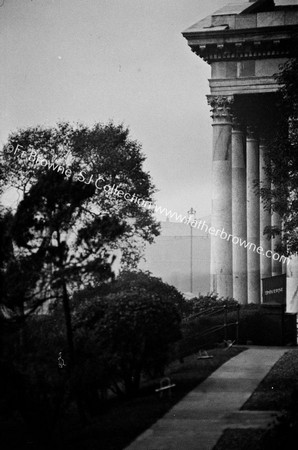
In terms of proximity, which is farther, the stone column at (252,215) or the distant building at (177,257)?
the stone column at (252,215)

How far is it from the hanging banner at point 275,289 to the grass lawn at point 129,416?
9502 millimetres

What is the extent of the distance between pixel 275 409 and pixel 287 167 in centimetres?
1343

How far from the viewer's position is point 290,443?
13641 millimetres

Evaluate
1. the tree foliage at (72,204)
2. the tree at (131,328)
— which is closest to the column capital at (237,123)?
the tree foliage at (72,204)

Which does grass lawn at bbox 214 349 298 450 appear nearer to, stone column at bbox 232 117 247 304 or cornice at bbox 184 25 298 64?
cornice at bbox 184 25 298 64

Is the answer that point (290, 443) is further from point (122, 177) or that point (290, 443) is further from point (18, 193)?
point (122, 177)

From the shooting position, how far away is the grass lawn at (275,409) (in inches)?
540

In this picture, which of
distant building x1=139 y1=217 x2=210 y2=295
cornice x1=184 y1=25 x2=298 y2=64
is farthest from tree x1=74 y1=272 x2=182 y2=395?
cornice x1=184 y1=25 x2=298 y2=64

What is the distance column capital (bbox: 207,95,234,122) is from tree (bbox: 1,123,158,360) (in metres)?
9.61

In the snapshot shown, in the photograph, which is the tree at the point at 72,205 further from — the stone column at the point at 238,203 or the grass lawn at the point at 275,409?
the stone column at the point at 238,203

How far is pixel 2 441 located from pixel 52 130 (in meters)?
10.3

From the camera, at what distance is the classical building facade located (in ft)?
112

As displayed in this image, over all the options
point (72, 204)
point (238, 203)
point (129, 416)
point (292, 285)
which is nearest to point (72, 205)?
point (72, 204)

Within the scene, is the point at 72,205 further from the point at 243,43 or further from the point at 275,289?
the point at 243,43
